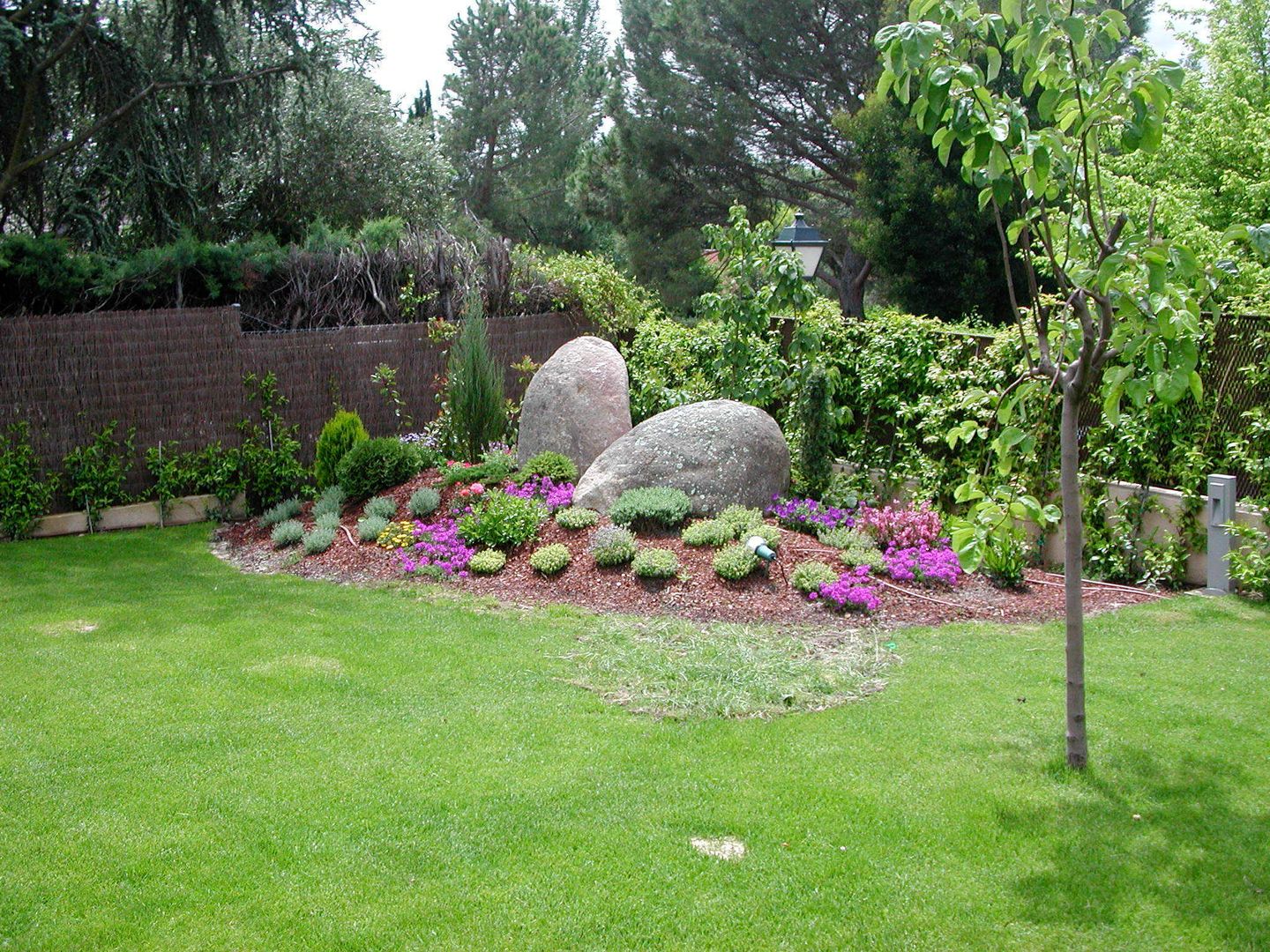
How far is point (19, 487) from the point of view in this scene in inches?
389

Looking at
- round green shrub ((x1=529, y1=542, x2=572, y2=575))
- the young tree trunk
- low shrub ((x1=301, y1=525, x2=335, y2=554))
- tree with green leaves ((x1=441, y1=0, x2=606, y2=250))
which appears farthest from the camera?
tree with green leaves ((x1=441, y1=0, x2=606, y2=250))

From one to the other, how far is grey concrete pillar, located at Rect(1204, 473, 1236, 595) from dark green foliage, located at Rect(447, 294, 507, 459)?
23.2ft

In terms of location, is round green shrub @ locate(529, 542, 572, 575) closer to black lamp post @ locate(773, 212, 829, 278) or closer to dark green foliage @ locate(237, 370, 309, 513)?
dark green foliage @ locate(237, 370, 309, 513)

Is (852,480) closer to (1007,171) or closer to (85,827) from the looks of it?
(1007,171)

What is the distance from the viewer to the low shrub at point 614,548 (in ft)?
26.5

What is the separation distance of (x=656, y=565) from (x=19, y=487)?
6.42 metres

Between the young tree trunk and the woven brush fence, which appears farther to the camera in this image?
the woven brush fence

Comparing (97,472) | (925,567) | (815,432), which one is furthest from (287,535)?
(925,567)

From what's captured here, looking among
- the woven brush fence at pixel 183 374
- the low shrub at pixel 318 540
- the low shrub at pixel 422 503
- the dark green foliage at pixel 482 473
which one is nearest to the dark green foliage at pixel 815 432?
the dark green foliage at pixel 482 473

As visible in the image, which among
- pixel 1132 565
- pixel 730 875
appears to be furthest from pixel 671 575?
pixel 730 875

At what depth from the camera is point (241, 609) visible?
7359mm

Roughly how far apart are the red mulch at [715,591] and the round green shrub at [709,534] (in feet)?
0.24

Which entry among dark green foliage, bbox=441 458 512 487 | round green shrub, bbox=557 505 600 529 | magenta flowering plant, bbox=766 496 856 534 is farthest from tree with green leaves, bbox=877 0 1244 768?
dark green foliage, bbox=441 458 512 487

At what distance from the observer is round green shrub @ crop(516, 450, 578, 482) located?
32.8ft
